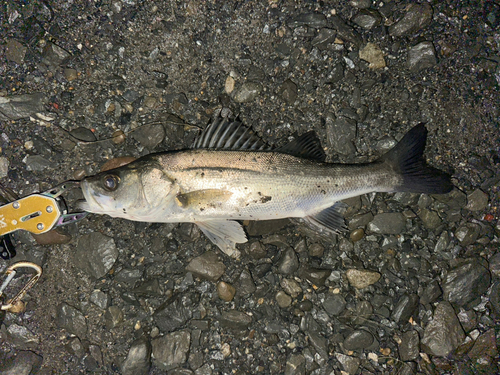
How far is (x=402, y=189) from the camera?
3506 mm

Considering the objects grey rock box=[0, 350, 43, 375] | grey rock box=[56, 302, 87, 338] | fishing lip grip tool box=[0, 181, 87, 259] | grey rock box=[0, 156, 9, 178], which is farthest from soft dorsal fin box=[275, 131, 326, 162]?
grey rock box=[0, 350, 43, 375]

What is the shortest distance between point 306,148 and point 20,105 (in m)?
3.23

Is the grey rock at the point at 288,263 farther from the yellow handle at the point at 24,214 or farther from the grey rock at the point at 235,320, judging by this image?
the yellow handle at the point at 24,214

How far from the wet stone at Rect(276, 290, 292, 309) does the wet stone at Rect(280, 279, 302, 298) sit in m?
0.05

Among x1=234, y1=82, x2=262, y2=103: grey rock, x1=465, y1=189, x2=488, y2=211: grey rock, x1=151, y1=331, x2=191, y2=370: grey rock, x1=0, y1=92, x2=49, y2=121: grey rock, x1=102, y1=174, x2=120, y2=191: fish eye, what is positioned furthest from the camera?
x1=465, y1=189, x2=488, y2=211: grey rock

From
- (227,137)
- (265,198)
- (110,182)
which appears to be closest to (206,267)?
(265,198)

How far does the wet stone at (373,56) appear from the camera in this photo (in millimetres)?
3744

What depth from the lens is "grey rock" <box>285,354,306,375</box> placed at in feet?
11.4

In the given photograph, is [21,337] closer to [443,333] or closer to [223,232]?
[223,232]

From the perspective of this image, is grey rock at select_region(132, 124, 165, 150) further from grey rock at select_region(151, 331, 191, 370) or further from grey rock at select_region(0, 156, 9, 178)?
grey rock at select_region(151, 331, 191, 370)

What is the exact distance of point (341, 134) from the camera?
145 inches

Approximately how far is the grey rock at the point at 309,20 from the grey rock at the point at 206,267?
9.35 ft

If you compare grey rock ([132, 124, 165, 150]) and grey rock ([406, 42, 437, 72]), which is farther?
grey rock ([406, 42, 437, 72])

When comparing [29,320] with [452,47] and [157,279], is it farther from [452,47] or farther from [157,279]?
[452,47]
